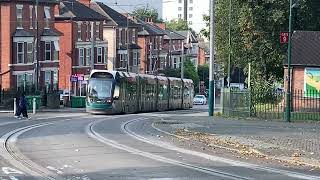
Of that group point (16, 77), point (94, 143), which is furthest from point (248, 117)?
point (16, 77)

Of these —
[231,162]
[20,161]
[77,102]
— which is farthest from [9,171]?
[77,102]

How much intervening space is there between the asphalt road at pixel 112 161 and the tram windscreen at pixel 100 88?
19086 mm

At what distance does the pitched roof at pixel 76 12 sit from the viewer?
245ft

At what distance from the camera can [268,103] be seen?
3775cm

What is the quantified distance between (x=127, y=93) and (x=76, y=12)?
3418 centimetres

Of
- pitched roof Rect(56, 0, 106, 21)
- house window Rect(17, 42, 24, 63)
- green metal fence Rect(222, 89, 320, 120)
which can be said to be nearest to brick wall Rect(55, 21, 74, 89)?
pitched roof Rect(56, 0, 106, 21)

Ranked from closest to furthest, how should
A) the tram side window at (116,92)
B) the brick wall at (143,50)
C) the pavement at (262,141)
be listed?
1. the pavement at (262,141)
2. the tram side window at (116,92)
3. the brick wall at (143,50)

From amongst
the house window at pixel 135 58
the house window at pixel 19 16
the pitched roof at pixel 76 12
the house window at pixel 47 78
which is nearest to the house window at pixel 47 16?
Result: the house window at pixel 19 16

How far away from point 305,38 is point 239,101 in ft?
24.5

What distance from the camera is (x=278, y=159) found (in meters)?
17.1

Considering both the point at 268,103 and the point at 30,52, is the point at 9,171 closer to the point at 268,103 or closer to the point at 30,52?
the point at 268,103

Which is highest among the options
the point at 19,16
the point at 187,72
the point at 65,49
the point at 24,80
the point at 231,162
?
the point at 19,16

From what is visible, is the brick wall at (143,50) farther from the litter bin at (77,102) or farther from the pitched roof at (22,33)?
the pitched roof at (22,33)

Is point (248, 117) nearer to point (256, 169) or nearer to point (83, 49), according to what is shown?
point (256, 169)
